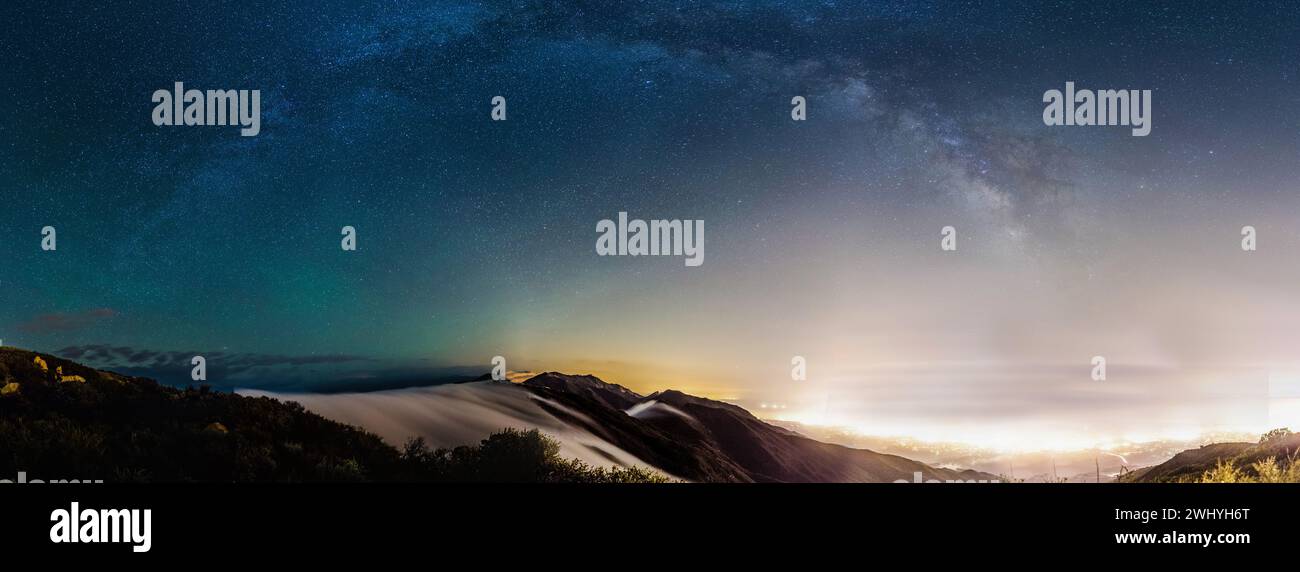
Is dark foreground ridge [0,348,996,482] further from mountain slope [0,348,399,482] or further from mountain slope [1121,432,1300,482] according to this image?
mountain slope [1121,432,1300,482]

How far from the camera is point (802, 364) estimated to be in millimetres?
20406

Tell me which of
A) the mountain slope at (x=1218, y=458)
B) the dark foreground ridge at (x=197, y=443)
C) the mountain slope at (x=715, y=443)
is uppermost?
the dark foreground ridge at (x=197, y=443)

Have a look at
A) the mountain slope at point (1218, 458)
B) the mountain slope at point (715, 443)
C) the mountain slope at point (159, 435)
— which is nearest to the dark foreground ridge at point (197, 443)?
the mountain slope at point (159, 435)

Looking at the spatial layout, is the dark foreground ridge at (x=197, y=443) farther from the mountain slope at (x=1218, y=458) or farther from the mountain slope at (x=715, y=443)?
the mountain slope at (x=715, y=443)

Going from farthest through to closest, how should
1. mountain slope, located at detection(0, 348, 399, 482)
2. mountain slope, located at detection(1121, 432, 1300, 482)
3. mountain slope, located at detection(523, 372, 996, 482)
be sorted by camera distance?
mountain slope, located at detection(523, 372, 996, 482) → mountain slope, located at detection(1121, 432, 1300, 482) → mountain slope, located at detection(0, 348, 399, 482)

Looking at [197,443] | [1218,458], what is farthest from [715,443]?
[197,443]

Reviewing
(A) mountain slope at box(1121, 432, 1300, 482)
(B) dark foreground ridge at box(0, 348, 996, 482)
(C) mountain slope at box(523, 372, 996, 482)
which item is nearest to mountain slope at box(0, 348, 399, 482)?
(B) dark foreground ridge at box(0, 348, 996, 482)

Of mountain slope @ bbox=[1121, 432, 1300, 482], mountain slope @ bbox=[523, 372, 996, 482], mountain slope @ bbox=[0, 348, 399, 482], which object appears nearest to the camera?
mountain slope @ bbox=[0, 348, 399, 482]

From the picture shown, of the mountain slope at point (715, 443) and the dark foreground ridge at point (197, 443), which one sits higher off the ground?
the dark foreground ridge at point (197, 443)

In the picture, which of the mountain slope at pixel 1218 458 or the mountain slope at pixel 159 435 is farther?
the mountain slope at pixel 1218 458

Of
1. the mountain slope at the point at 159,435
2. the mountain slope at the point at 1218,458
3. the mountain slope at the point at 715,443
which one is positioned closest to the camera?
the mountain slope at the point at 159,435

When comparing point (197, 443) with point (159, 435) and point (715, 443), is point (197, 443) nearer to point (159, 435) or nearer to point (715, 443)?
point (159, 435)

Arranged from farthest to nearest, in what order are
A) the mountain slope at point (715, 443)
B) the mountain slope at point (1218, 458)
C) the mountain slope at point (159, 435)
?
1. the mountain slope at point (715, 443)
2. the mountain slope at point (1218, 458)
3. the mountain slope at point (159, 435)
